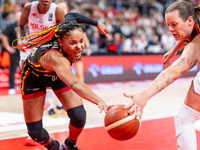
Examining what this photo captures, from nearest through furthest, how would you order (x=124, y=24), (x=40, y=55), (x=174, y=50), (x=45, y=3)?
1. (x=40, y=55)
2. (x=174, y=50)
3. (x=45, y=3)
4. (x=124, y=24)

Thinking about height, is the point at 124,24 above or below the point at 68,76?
below

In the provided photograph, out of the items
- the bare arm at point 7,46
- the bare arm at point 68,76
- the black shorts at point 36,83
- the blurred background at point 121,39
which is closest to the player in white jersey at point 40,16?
the black shorts at point 36,83

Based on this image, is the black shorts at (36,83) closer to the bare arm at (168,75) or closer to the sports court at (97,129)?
the sports court at (97,129)

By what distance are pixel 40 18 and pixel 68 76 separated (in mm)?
2020

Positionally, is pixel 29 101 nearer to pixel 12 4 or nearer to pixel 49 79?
pixel 49 79

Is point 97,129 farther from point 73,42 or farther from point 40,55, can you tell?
point 73,42

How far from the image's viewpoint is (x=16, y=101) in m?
6.64

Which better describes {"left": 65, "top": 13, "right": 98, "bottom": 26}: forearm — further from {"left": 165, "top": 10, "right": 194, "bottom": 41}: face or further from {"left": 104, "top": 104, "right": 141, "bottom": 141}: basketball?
{"left": 104, "top": 104, "right": 141, "bottom": 141}: basketball

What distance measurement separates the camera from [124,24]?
1291 cm

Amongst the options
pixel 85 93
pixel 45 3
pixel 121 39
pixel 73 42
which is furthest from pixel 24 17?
pixel 121 39

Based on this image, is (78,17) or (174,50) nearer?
(174,50)

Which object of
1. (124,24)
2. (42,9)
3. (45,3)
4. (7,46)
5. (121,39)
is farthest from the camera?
(124,24)

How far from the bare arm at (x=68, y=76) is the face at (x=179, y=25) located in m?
0.99

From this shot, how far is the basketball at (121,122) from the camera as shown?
2303 millimetres
